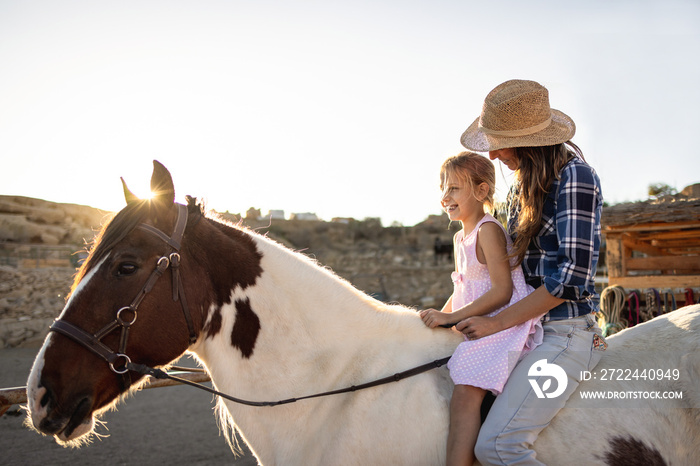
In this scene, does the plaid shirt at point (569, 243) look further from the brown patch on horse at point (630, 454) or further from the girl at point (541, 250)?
the brown patch on horse at point (630, 454)

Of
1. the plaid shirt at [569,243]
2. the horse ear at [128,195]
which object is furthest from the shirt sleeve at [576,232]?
the horse ear at [128,195]

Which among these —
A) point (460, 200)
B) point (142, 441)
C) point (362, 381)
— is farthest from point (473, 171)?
point (142, 441)

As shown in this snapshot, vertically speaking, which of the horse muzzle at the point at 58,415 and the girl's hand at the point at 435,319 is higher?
the girl's hand at the point at 435,319

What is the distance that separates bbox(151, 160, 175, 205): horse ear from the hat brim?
5.35 feet

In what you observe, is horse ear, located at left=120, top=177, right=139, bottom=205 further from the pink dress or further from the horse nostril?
the pink dress

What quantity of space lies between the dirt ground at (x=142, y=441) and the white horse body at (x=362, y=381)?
4132 mm

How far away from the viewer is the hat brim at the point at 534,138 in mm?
2322

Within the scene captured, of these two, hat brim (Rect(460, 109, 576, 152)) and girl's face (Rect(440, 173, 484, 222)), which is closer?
hat brim (Rect(460, 109, 576, 152))

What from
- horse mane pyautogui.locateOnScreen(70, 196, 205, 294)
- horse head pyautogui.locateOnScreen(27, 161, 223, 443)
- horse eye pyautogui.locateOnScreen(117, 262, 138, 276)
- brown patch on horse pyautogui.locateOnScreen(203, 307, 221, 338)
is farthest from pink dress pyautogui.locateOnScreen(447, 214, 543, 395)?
horse eye pyautogui.locateOnScreen(117, 262, 138, 276)

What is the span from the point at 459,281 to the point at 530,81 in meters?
1.18

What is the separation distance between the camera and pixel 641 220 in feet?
22.8

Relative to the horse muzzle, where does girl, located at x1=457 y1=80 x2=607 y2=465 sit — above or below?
above

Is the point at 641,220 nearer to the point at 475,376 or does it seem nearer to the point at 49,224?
the point at 475,376

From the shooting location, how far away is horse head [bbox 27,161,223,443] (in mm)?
1917
